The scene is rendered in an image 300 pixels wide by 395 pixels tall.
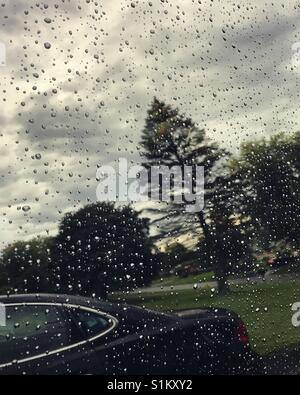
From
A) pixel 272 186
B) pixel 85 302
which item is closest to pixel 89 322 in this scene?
pixel 85 302

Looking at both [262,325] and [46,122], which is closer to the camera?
[46,122]

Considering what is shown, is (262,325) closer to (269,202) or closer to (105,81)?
(269,202)

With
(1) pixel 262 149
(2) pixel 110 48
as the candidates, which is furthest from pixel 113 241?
(1) pixel 262 149

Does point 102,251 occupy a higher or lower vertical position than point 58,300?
higher

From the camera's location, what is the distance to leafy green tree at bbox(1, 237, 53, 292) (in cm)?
193

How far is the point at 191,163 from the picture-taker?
2455 millimetres

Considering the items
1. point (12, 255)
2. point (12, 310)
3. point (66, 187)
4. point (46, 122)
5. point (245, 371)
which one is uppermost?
point (46, 122)

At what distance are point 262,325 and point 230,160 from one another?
0.62m

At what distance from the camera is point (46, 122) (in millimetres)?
2070

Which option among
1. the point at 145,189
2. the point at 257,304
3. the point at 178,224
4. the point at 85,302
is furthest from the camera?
the point at 257,304

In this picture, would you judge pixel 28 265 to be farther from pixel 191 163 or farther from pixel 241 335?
pixel 241 335

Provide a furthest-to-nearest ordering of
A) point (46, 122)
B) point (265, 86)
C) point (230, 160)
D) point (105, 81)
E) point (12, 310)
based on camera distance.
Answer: point (265, 86) → point (230, 160) → point (105, 81) → point (46, 122) → point (12, 310)

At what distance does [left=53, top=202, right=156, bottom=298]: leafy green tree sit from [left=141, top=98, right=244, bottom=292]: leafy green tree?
0.11m

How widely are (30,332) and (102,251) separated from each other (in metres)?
0.35
